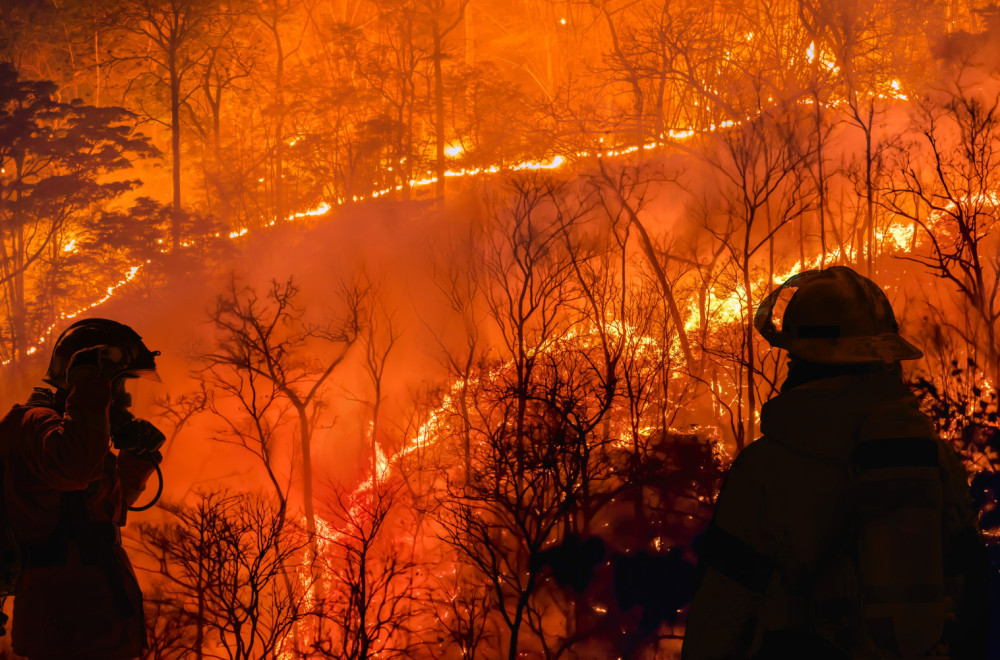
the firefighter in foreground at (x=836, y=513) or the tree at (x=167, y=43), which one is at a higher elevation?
the tree at (x=167, y=43)

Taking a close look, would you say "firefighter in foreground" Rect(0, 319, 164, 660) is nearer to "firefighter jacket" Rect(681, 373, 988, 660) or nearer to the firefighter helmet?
"firefighter jacket" Rect(681, 373, 988, 660)

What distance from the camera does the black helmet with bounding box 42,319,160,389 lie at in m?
→ 2.69

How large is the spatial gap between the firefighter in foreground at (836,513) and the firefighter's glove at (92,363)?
192 cm

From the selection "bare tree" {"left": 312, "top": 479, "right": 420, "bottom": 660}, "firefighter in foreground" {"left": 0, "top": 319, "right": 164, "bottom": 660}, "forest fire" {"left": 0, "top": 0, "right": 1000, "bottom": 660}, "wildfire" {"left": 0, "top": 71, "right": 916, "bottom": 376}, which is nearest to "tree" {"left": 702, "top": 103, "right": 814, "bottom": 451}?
"forest fire" {"left": 0, "top": 0, "right": 1000, "bottom": 660}

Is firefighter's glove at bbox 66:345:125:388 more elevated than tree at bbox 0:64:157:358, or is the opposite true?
tree at bbox 0:64:157:358

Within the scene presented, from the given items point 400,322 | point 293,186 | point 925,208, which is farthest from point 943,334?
point 293,186

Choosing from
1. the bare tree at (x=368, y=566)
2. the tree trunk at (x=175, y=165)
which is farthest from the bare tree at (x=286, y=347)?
the tree trunk at (x=175, y=165)

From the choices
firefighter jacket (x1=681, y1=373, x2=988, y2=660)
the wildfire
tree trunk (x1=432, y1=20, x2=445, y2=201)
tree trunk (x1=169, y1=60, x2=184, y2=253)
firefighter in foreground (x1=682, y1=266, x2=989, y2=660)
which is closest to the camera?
firefighter in foreground (x1=682, y1=266, x2=989, y2=660)

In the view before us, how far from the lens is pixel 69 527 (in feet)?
9.07

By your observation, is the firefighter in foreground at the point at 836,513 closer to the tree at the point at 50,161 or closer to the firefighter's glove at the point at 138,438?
the firefighter's glove at the point at 138,438

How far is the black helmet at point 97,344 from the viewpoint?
2.69 metres

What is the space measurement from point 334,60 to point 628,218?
16.3m

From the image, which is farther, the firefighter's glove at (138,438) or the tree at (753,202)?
the tree at (753,202)

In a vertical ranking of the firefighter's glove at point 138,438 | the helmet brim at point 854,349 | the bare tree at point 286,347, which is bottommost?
the firefighter's glove at point 138,438
